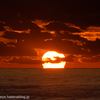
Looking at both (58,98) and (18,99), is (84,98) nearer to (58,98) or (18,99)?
(58,98)

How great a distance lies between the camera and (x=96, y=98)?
138 feet

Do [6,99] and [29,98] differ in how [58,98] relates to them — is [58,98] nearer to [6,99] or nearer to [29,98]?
[29,98]

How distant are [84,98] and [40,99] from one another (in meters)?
7.52

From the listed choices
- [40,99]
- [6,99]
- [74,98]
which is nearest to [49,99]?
[40,99]

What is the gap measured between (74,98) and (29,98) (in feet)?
24.6

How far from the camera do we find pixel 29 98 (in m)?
40.8

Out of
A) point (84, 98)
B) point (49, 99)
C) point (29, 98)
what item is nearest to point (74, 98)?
point (84, 98)

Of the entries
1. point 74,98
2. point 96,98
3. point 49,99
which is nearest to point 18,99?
point 49,99

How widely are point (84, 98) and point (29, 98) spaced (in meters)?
9.23

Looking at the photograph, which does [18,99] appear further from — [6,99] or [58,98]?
[58,98]

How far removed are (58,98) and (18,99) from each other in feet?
21.7

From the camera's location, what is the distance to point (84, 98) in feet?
137

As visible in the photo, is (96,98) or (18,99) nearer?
(18,99)

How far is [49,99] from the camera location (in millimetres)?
40062
